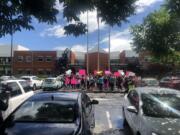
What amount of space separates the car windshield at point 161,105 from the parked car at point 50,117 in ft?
6.14

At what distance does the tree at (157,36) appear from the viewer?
37.7m

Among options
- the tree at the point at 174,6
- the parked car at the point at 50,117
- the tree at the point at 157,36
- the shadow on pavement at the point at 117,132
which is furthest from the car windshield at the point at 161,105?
the tree at the point at 157,36

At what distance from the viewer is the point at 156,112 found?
33.2 feet

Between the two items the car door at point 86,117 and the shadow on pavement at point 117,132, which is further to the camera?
the shadow on pavement at point 117,132

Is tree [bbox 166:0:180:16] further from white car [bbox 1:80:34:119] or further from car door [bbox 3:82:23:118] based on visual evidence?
car door [bbox 3:82:23:118]

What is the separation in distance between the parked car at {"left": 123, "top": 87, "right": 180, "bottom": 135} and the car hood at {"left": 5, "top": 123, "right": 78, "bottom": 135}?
197 cm

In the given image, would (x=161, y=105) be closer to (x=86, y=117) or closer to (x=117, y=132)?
(x=86, y=117)

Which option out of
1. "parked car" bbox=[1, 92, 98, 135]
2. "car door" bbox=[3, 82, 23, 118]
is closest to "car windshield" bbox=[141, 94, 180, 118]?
"parked car" bbox=[1, 92, 98, 135]

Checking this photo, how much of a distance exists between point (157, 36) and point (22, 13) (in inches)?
1359

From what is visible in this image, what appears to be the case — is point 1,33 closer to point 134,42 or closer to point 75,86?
point 75,86

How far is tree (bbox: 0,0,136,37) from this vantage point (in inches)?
352

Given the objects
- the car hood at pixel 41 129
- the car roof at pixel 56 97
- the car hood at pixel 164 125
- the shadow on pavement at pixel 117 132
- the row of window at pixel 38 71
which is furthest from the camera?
the row of window at pixel 38 71

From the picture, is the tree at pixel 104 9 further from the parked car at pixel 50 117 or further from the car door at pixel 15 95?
the car door at pixel 15 95

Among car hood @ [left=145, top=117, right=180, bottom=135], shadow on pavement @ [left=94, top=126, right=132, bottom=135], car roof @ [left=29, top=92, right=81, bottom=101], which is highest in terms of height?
car roof @ [left=29, top=92, right=81, bottom=101]
